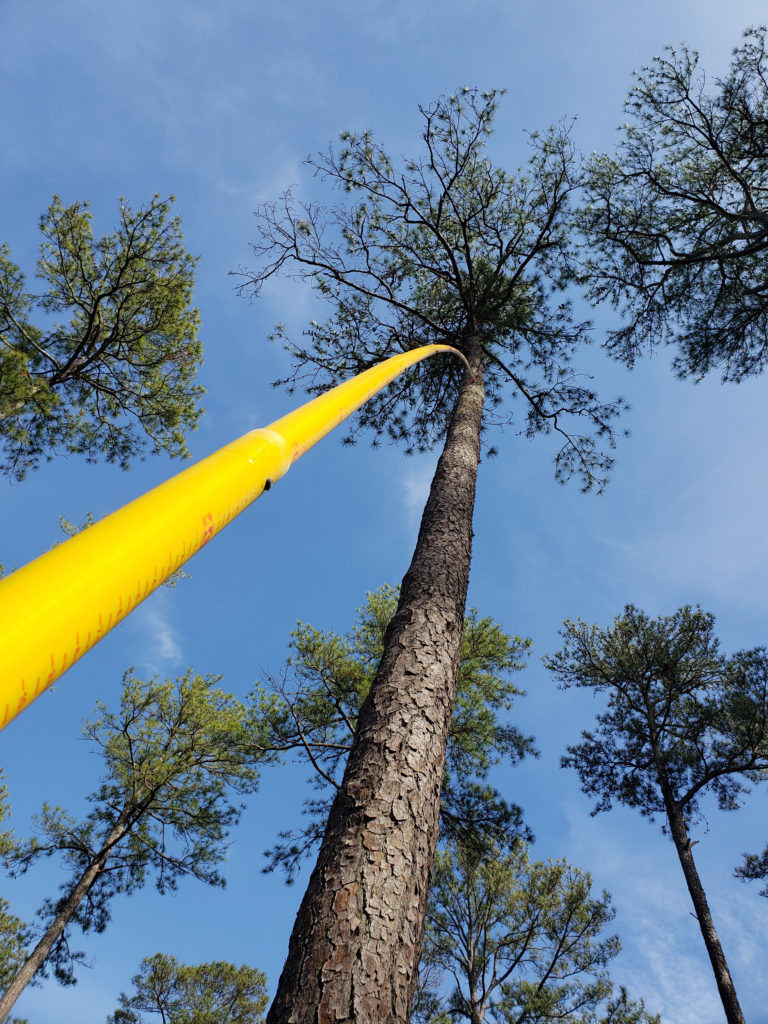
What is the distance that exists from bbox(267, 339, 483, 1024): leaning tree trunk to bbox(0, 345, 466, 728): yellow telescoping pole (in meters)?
1.39

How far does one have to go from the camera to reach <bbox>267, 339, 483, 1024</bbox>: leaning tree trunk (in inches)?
63.8

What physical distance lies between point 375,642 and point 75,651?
1142cm

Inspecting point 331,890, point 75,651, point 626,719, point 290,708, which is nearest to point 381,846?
point 331,890

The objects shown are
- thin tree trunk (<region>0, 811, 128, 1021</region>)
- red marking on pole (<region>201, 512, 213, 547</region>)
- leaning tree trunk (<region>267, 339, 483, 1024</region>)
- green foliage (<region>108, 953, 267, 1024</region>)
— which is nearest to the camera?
red marking on pole (<region>201, 512, 213, 547</region>)

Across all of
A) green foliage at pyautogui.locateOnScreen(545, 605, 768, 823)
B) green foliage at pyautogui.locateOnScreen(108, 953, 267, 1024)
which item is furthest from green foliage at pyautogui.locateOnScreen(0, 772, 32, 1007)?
green foliage at pyautogui.locateOnScreen(545, 605, 768, 823)

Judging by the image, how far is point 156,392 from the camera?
10.6m

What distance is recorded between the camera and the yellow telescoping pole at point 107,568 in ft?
2.18

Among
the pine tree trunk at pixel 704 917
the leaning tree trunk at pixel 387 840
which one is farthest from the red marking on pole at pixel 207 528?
the pine tree trunk at pixel 704 917

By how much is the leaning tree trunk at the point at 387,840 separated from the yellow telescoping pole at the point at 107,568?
54.8 inches

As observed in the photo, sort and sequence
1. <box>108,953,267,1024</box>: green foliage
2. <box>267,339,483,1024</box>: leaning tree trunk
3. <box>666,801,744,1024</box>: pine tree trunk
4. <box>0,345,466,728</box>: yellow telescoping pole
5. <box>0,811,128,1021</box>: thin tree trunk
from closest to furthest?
1. <box>0,345,466,728</box>: yellow telescoping pole
2. <box>267,339,483,1024</box>: leaning tree trunk
3. <box>666,801,744,1024</box>: pine tree trunk
4. <box>0,811,128,1021</box>: thin tree trunk
5. <box>108,953,267,1024</box>: green foliage

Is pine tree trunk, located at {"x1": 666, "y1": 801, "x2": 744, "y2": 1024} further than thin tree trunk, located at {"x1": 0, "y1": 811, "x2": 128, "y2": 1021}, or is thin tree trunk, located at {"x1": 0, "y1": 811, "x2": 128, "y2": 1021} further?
thin tree trunk, located at {"x1": 0, "y1": 811, "x2": 128, "y2": 1021}

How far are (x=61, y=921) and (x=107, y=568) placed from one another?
42.9ft

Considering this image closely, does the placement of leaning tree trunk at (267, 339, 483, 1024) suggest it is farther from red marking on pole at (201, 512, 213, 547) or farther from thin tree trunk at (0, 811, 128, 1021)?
thin tree trunk at (0, 811, 128, 1021)

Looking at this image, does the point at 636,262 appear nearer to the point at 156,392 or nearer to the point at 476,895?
the point at 156,392
